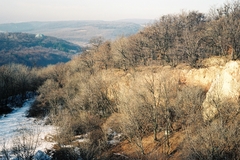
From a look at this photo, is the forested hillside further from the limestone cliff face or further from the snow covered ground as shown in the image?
the snow covered ground

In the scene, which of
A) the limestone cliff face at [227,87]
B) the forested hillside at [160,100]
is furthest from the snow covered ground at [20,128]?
the limestone cliff face at [227,87]

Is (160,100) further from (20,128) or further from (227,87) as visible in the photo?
(20,128)

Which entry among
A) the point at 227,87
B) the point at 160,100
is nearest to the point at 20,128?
the point at 160,100

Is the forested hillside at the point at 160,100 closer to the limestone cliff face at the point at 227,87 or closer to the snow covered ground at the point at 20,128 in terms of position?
the limestone cliff face at the point at 227,87

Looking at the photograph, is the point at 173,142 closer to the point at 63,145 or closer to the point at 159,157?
the point at 159,157

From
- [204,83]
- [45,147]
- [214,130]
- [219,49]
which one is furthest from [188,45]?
[45,147]

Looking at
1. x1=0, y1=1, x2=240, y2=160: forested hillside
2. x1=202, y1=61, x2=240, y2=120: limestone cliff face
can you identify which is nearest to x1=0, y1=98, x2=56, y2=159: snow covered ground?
x1=0, y1=1, x2=240, y2=160: forested hillside
